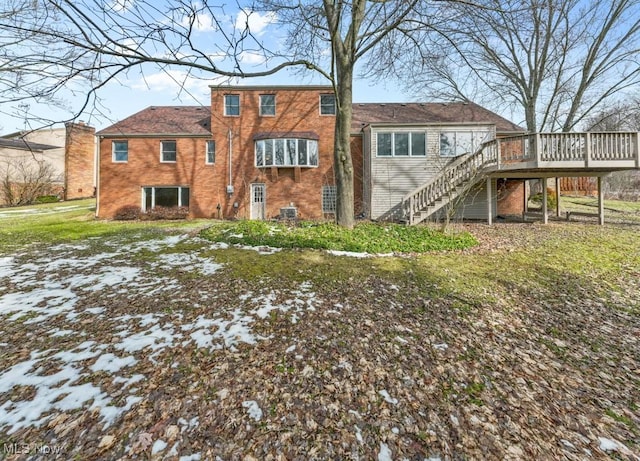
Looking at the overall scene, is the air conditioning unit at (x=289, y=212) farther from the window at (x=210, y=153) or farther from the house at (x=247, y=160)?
the window at (x=210, y=153)

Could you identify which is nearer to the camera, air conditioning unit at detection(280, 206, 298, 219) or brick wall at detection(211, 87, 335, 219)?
air conditioning unit at detection(280, 206, 298, 219)

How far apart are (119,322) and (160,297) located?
0.92 metres

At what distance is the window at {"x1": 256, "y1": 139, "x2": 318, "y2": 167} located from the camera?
16312 millimetres

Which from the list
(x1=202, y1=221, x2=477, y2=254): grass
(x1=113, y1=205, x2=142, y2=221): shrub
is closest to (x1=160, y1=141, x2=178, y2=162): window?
(x1=113, y1=205, x2=142, y2=221): shrub

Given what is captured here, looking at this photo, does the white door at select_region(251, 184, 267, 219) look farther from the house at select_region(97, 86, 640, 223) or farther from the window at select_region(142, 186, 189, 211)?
the window at select_region(142, 186, 189, 211)

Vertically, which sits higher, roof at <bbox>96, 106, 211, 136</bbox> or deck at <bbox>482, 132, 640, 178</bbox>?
roof at <bbox>96, 106, 211, 136</bbox>

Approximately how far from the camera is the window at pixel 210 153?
55.9 ft

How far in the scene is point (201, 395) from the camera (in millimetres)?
2678

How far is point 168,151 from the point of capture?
17.0 metres

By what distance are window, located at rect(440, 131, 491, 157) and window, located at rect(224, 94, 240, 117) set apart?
11674 mm

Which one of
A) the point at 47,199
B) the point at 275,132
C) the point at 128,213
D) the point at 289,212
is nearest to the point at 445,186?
the point at 289,212

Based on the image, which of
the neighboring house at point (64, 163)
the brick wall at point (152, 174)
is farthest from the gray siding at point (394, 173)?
the neighboring house at point (64, 163)

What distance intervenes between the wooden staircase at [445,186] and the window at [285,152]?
6.70m

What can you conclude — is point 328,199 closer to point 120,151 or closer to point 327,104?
point 327,104
